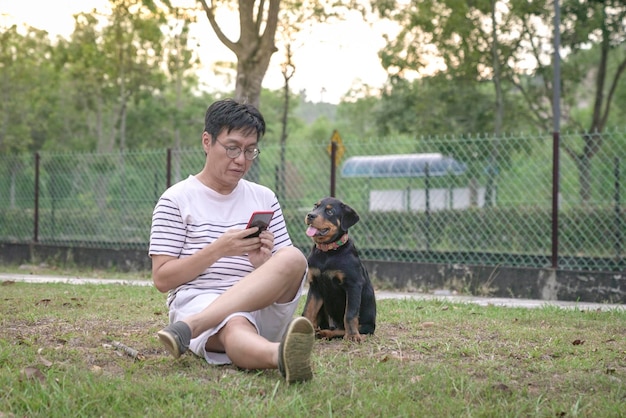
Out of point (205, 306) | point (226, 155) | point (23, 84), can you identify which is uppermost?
point (23, 84)

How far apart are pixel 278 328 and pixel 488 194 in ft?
24.0

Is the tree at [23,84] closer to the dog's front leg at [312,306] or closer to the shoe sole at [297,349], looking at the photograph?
the dog's front leg at [312,306]

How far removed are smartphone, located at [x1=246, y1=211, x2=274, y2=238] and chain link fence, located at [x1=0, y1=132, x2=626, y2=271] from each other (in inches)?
229

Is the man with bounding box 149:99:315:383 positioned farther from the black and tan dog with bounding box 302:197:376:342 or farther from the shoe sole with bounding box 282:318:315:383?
the black and tan dog with bounding box 302:197:376:342

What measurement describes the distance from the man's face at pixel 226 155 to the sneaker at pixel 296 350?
103 cm

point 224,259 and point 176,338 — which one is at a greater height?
point 224,259

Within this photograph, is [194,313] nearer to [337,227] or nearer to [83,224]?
[337,227]

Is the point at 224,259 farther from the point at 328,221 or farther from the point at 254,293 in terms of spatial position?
the point at 328,221

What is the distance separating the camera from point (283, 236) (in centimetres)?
468

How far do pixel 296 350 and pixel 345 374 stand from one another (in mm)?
530

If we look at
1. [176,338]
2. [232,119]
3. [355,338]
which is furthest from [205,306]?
[355,338]

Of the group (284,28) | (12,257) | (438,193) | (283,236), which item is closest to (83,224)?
(12,257)

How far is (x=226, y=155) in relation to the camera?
14.3 ft

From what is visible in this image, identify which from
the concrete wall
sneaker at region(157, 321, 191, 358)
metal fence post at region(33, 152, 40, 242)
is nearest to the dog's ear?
sneaker at region(157, 321, 191, 358)
